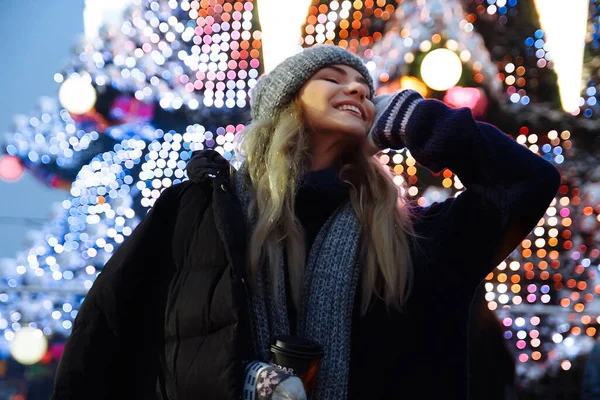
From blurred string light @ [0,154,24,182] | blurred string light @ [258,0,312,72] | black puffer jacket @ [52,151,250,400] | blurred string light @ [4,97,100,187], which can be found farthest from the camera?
blurred string light @ [0,154,24,182]

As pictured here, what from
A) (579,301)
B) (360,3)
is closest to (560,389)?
(579,301)

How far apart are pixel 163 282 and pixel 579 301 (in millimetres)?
2314

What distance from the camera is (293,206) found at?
1351 millimetres

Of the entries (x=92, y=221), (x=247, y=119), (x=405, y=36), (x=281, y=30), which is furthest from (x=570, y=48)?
(x=92, y=221)

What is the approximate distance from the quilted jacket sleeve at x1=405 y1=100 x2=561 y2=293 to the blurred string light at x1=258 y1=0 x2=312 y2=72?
225 cm

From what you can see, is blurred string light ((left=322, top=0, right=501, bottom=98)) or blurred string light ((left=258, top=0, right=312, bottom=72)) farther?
blurred string light ((left=258, top=0, right=312, bottom=72))

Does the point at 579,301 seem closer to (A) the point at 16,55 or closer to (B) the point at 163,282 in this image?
(B) the point at 163,282

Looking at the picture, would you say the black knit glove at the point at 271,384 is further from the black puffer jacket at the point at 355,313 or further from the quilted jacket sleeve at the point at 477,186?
the quilted jacket sleeve at the point at 477,186

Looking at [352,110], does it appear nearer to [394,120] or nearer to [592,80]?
[394,120]

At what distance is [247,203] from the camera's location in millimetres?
1360

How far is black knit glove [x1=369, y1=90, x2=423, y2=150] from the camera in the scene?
1320 mm

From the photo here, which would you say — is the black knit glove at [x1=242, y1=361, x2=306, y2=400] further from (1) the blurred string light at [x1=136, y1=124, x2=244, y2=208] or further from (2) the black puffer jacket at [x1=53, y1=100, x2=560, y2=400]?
(1) the blurred string light at [x1=136, y1=124, x2=244, y2=208]

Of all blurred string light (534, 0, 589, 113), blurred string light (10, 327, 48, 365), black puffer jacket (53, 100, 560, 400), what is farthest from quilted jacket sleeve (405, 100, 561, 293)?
blurred string light (10, 327, 48, 365)

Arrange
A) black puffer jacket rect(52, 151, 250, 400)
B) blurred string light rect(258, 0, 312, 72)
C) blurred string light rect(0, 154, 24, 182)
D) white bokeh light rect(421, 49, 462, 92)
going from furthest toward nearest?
blurred string light rect(0, 154, 24, 182) → blurred string light rect(258, 0, 312, 72) → white bokeh light rect(421, 49, 462, 92) → black puffer jacket rect(52, 151, 250, 400)
